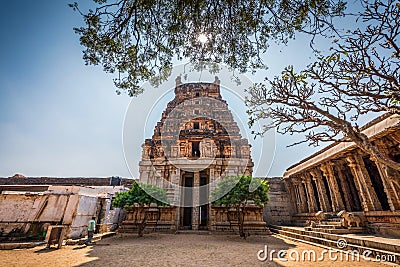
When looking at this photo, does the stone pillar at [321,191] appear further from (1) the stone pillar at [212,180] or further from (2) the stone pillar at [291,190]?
(1) the stone pillar at [212,180]

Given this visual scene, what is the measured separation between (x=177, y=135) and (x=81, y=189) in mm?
9116

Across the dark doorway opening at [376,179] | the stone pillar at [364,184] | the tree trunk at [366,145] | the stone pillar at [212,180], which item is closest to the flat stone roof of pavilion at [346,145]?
the stone pillar at [364,184]

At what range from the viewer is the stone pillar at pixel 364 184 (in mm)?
11219

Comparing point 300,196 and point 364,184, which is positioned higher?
point 300,196

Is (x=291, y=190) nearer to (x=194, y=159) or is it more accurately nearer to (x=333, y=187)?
(x=333, y=187)

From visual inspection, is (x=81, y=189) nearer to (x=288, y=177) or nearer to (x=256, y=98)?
(x=256, y=98)

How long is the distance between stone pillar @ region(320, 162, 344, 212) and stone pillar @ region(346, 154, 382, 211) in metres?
1.91

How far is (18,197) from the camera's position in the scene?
428 inches

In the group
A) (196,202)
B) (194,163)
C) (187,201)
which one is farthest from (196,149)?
(196,202)

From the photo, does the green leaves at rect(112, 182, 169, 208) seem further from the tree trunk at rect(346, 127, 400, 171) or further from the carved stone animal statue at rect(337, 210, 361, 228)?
the tree trunk at rect(346, 127, 400, 171)

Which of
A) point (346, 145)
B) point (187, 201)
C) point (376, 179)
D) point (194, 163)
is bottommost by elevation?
point (187, 201)

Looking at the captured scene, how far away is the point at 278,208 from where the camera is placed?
1983cm

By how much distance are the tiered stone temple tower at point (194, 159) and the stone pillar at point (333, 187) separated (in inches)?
196

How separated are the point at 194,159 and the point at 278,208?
9367 millimetres
